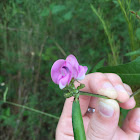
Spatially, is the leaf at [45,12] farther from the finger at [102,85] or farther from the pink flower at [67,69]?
the pink flower at [67,69]

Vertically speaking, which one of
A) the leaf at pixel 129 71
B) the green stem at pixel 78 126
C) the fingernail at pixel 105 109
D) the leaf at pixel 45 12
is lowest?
the green stem at pixel 78 126

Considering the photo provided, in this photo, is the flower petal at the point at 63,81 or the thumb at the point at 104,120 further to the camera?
the thumb at the point at 104,120

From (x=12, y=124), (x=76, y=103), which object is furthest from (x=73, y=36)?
(x=76, y=103)

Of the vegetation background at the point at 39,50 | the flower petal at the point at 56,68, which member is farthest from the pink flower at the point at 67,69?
the vegetation background at the point at 39,50

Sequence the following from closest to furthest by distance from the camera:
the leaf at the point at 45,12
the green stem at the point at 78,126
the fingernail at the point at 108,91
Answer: the green stem at the point at 78,126, the fingernail at the point at 108,91, the leaf at the point at 45,12

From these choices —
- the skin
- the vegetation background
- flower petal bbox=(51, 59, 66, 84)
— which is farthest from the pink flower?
the vegetation background

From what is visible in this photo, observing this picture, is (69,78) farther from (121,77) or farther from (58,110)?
(58,110)

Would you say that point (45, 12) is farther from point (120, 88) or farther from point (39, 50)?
point (120, 88)
